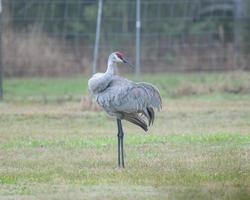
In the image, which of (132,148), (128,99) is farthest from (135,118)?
(132,148)

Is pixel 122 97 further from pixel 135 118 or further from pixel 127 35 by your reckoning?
pixel 127 35

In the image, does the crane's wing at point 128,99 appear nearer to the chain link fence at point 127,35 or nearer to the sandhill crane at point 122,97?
the sandhill crane at point 122,97

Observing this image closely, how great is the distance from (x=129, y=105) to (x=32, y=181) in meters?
1.71

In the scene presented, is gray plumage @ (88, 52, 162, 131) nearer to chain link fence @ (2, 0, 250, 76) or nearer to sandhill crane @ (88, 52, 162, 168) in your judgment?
sandhill crane @ (88, 52, 162, 168)

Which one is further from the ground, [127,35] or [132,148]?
[127,35]

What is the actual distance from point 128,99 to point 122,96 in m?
0.09

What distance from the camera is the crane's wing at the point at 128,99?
1163cm

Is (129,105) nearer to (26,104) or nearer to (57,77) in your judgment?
(26,104)

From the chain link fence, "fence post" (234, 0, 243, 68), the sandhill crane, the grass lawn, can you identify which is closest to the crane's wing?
the sandhill crane

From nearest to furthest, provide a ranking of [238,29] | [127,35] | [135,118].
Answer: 1. [135,118]
2. [127,35]
3. [238,29]

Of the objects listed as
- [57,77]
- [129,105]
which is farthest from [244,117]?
[57,77]

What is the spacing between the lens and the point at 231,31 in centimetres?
2672

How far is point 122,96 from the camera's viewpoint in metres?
11.7

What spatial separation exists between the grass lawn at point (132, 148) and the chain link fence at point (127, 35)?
3167mm
